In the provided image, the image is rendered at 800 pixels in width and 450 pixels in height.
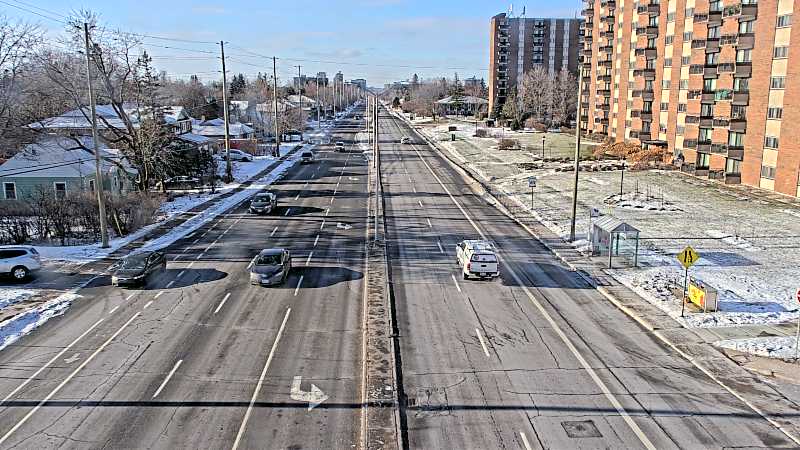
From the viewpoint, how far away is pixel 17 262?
28.8 metres

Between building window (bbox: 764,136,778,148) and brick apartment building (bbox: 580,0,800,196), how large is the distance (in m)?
0.08

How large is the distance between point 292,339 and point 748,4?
53374mm

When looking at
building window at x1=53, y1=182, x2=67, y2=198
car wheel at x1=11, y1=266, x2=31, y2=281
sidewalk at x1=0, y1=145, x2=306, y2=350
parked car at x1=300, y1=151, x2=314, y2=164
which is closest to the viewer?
sidewalk at x1=0, y1=145, x2=306, y2=350

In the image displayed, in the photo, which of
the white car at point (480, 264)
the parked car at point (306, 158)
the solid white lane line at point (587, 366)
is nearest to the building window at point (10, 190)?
the parked car at point (306, 158)

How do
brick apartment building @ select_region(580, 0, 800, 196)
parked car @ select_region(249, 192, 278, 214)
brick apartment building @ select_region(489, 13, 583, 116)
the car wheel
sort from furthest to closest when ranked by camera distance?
brick apartment building @ select_region(489, 13, 583, 116) < brick apartment building @ select_region(580, 0, 800, 196) < parked car @ select_region(249, 192, 278, 214) < the car wheel

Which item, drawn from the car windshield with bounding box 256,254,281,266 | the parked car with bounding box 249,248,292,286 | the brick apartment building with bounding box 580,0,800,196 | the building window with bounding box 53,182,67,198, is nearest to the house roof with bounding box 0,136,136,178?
the building window with bounding box 53,182,67,198

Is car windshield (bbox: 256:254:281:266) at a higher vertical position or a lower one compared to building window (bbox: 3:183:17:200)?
lower

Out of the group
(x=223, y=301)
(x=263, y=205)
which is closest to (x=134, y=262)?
(x=223, y=301)

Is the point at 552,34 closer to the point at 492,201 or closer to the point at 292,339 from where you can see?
the point at 492,201

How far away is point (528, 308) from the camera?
81.4ft

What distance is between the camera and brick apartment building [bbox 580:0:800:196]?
51.9 metres

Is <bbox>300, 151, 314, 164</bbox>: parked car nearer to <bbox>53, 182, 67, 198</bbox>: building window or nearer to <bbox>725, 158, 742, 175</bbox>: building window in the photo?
<bbox>53, 182, 67, 198</bbox>: building window

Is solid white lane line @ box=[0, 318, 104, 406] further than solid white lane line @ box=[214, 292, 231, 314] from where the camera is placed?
No

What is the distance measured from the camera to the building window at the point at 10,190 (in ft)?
164
